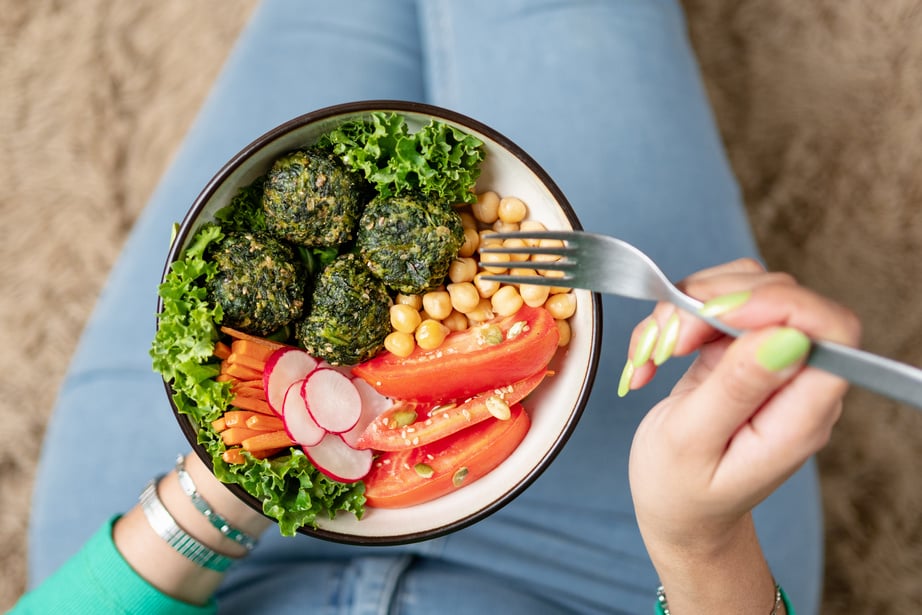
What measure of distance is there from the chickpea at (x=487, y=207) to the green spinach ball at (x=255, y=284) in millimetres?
305

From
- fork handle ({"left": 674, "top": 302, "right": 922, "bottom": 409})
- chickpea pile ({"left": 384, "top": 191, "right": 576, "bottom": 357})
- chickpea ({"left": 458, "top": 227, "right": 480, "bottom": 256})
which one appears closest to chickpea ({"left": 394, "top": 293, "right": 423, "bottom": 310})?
chickpea pile ({"left": 384, "top": 191, "right": 576, "bottom": 357})

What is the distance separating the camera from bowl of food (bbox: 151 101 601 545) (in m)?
1.00

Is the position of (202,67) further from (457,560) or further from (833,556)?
(833,556)

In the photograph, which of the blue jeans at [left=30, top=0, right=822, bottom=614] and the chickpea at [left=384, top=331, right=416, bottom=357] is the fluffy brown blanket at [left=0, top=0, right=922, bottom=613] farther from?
the chickpea at [left=384, top=331, right=416, bottom=357]

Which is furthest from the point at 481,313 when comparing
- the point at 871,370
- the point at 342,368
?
the point at 871,370

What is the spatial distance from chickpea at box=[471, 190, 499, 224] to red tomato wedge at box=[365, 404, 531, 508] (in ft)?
1.00

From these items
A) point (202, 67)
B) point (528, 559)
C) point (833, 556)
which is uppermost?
point (202, 67)

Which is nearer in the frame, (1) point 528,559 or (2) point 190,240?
(2) point 190,240

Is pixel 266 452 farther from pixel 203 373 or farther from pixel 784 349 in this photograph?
pixel 784 349

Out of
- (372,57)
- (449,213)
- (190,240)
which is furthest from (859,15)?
(190,240)

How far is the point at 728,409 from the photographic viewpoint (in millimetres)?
713

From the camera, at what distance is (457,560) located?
1.46 m

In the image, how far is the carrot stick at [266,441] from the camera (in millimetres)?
1003

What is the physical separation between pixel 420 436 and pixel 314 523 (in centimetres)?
20
